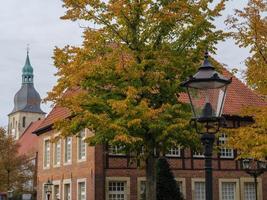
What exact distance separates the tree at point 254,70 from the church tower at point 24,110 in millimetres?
91138

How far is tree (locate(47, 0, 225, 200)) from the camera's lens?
18.2m

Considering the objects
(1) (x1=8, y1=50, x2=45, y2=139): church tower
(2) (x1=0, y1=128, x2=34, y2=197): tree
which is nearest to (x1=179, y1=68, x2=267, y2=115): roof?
(2) (x1=0, y1=128, x2=34, y2=197): tree

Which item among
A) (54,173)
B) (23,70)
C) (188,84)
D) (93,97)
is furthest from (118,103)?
(23,70)

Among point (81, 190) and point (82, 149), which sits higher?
point (82, 149)

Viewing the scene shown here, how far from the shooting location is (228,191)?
32.8 meters

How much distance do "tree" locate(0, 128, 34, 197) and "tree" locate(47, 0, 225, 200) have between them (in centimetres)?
3315

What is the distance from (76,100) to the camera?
1878 cm

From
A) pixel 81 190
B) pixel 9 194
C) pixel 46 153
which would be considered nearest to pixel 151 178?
pixel 81 190

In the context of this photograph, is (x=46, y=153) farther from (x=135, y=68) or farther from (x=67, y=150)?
(x=135, y=68)

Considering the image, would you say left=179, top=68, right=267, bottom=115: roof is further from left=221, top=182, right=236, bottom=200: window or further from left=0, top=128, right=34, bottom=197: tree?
left=0, top=128, right=34, bottom=197: tree

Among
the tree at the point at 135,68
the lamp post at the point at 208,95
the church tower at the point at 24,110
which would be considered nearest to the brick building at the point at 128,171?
the tree at the point at 135,68

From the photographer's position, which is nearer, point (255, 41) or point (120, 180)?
point (255, 41)

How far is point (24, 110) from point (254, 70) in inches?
3731

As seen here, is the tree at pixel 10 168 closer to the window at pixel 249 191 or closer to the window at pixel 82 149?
the window at pixel 82 149
